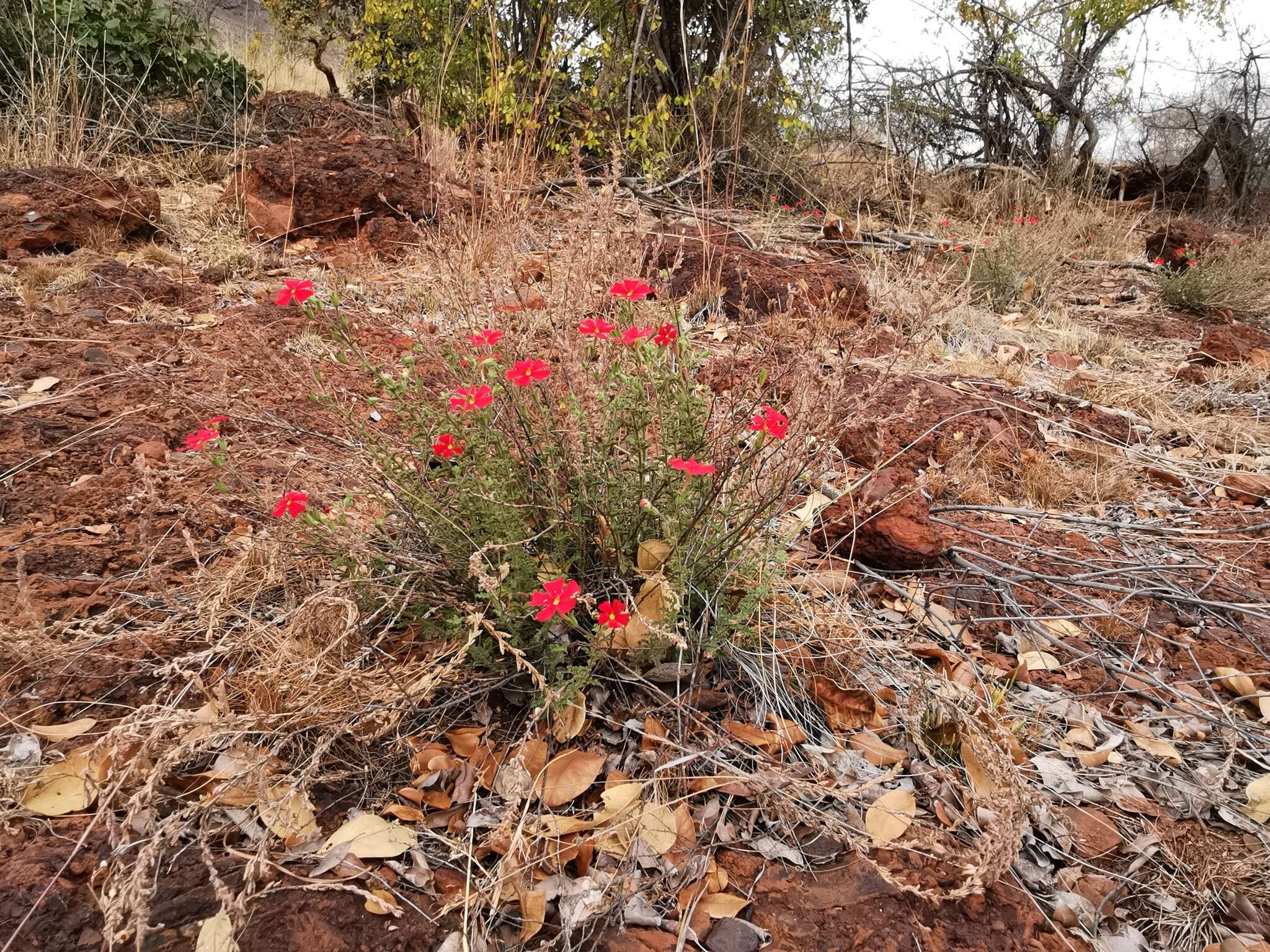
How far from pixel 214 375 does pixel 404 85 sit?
631 cm

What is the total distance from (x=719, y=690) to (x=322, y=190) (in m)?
4.24

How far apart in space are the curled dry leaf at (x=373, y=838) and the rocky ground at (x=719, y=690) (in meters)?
0.02

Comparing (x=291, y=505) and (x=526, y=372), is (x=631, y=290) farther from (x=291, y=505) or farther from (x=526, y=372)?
(x=291, y=505)

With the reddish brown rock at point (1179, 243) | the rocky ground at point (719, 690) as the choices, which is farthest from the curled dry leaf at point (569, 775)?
the reddish brown rock at point (1179, 243)

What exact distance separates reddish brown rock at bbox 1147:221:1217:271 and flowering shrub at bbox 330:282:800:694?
20.5 ft

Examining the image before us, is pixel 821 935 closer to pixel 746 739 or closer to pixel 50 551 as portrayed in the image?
pixel 746 739

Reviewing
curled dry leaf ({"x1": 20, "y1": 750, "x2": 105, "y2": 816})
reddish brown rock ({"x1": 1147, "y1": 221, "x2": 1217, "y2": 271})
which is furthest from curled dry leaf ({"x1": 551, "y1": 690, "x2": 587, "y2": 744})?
reddish brown rock ({"x1": 1147, "y1": 221, "x2": 1217, "y2": 271})

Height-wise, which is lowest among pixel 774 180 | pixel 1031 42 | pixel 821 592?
pixel 821 592

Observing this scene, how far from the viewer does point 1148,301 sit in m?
5.70

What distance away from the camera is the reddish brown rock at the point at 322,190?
14.7 feet

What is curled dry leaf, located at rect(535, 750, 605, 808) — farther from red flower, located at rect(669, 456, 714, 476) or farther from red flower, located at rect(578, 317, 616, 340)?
red flower, located at rect(578, 317, 616, 340)

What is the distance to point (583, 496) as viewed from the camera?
5.08 feet

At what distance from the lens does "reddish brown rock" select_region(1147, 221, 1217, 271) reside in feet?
19.8

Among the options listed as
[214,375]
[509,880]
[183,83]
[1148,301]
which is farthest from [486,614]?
[183,83]
